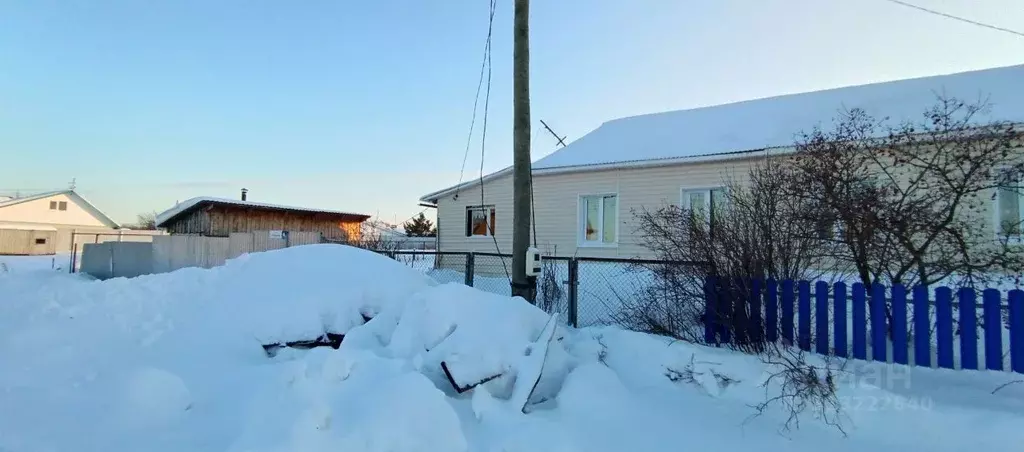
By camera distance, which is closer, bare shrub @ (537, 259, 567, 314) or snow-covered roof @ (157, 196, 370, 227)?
bare shrub @ (537, 259, 567, 314)

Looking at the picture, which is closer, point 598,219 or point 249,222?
point 598,219

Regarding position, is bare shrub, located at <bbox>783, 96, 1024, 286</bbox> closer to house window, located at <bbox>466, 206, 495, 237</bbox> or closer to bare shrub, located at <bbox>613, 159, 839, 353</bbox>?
bare shrub, located at <bbox>613, 159, 839, 353</bbox>

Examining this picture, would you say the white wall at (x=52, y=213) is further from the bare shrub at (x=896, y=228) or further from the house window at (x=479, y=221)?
the bare shrub at (x=896, y=228)

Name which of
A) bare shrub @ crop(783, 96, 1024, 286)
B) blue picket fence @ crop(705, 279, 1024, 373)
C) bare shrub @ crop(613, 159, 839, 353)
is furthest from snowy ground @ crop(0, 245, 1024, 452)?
bare shrub @ crop(783, 96, 1024, 286)

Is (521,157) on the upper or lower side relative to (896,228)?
upper

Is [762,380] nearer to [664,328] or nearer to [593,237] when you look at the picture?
[664,328]

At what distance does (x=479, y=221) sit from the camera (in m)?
16.9

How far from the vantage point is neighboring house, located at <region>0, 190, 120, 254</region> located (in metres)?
37.4

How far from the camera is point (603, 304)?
27.0 ft

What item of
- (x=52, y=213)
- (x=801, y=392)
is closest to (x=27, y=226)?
(x=52, y=213)

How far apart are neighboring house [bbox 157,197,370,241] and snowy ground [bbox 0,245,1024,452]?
20.4m

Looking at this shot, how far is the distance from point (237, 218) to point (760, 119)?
2584cm

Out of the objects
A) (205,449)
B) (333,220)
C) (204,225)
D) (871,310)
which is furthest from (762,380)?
(333,220)

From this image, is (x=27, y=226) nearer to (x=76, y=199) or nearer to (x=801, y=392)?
(x=76, y=199)
